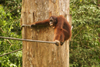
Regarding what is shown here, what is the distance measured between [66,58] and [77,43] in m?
2.86

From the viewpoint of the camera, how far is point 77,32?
413cm

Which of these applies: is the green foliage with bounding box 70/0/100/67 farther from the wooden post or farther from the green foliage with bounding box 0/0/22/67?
the wooden post

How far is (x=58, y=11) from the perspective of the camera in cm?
144

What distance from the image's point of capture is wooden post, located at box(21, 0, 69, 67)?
1.41 metres

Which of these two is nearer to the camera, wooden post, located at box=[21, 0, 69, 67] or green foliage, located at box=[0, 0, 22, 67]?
wooden post, located at box=[21, 0, 69, 67]

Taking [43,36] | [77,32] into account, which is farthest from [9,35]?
[43,36]

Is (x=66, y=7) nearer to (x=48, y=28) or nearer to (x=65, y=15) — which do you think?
(x=65, y=15)

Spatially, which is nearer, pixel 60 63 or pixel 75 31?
pixel 60 63

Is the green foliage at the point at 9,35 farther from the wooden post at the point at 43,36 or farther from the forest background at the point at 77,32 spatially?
the wooden post at the point at 43,36

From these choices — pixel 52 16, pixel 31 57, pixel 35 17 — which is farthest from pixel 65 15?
pixel 31 57

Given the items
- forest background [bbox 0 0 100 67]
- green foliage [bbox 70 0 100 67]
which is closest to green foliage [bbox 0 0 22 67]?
forest background [bbox 0 0 100 67]

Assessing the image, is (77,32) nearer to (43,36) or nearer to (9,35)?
(9,35)

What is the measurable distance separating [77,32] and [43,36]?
2.88m

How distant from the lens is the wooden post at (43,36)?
1.41 metres
